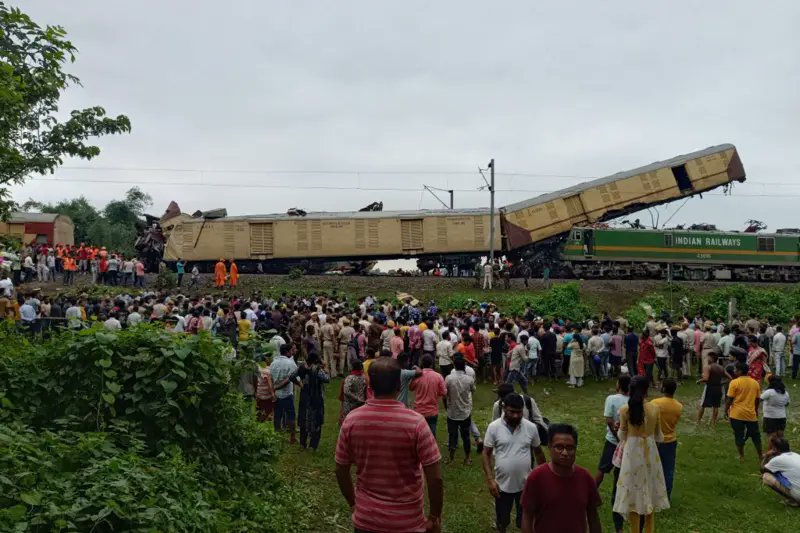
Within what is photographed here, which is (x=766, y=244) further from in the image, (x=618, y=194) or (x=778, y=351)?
(x=778, y=351)

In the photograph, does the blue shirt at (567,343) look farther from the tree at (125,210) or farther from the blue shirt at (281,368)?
the tree at (125,210)

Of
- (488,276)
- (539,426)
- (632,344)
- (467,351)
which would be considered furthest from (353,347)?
(488,276)

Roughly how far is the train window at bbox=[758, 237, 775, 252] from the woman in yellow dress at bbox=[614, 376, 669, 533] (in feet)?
94.0

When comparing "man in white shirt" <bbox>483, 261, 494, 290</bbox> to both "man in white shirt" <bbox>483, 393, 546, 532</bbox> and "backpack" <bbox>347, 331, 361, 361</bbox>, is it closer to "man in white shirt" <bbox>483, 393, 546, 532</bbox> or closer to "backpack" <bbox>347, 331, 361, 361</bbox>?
"backpack" <bbox>347, 331, 361, 361</bbox>

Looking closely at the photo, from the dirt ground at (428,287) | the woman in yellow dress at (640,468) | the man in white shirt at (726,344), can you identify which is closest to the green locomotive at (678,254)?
the dirt ground at (428,287)

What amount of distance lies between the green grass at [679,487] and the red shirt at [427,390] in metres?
0.92

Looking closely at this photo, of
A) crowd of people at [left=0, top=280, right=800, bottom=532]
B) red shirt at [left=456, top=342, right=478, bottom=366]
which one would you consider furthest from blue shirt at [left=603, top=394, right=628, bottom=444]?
red shirt at [left=456, top=342, right=478, bottom=366]

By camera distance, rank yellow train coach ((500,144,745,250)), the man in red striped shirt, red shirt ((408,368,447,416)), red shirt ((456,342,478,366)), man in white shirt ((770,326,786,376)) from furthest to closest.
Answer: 1. yellow train coach ((500,144,745,250))
2. man in white shirt ((770,326,786,376))
3. red shirt ((456,342,478,366))
4. red shirt ((408,368,447,416))
5. the man in red striped shirt

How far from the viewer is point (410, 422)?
3701 millimetres

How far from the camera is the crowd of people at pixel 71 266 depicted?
952 inches

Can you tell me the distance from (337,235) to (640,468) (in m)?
24.7

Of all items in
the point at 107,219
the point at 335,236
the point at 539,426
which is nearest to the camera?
the point at 539,426

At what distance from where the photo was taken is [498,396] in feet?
24.7

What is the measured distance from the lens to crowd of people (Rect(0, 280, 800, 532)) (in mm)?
3773
